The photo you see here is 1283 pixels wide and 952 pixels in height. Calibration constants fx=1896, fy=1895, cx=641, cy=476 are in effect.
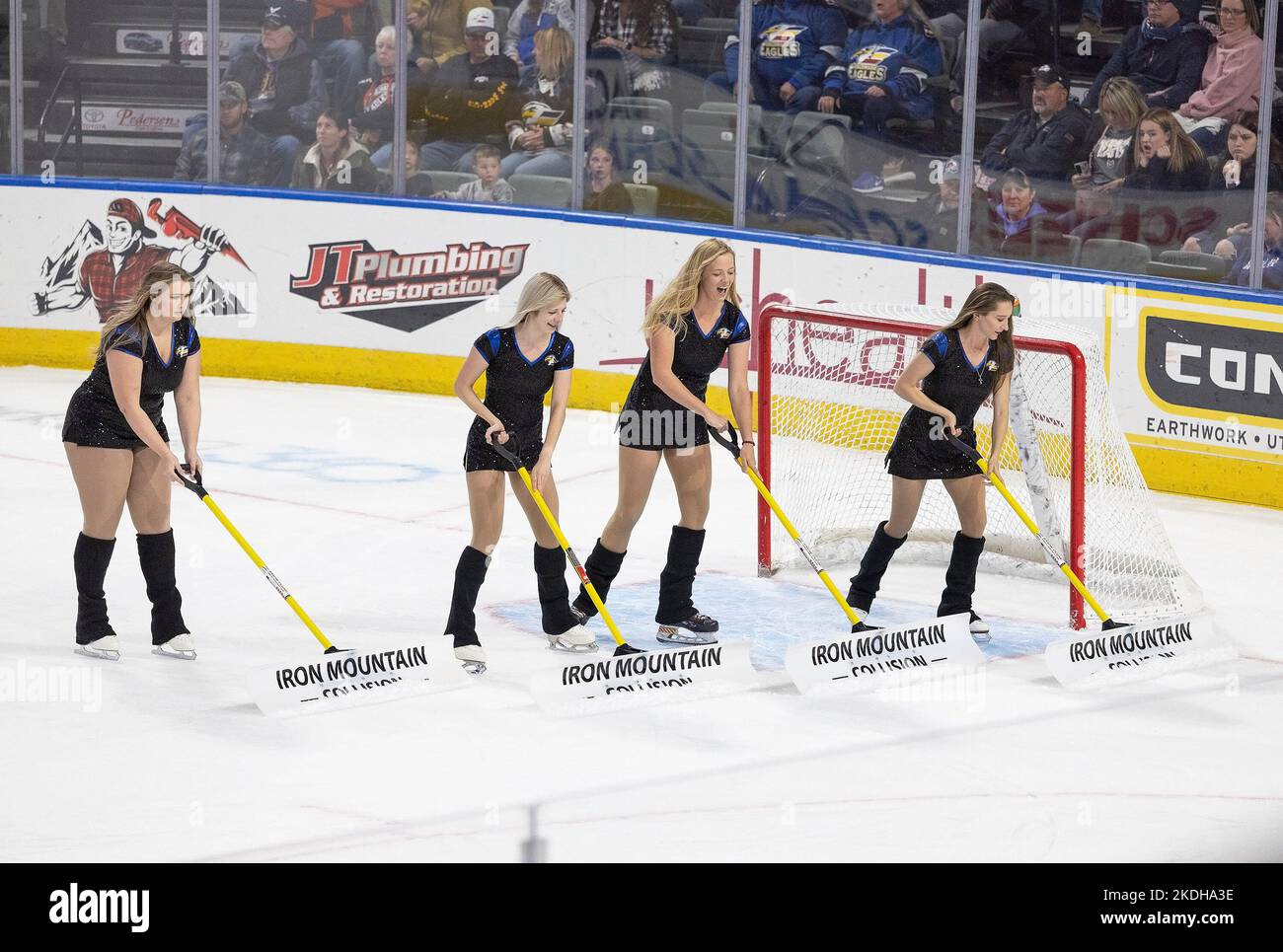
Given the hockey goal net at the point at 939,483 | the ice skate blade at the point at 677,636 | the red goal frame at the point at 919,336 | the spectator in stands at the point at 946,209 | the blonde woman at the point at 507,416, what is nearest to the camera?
the blonde woman at the point at 507,416

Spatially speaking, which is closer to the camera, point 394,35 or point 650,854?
point 650,854

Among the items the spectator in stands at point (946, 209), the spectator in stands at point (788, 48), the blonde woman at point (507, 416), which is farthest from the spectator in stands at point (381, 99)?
the blonde woman at point (507, 416)

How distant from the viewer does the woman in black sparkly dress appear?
6.16 meters

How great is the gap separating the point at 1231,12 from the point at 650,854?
5.71m

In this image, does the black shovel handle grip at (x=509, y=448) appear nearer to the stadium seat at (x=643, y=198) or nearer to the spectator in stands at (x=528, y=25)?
the stadium seat at (x=643, y=198)

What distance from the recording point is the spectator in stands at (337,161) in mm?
11266

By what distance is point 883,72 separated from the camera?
9.91 m

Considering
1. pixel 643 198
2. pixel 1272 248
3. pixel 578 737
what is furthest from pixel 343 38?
pixel 578 737

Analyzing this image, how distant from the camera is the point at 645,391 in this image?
6141mm

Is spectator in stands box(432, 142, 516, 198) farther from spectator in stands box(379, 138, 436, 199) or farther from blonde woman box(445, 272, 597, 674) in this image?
blonde woman box(445, 272, 597, 674)

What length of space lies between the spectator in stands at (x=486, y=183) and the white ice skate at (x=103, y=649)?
5.41 meters

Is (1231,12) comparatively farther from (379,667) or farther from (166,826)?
(166,826)

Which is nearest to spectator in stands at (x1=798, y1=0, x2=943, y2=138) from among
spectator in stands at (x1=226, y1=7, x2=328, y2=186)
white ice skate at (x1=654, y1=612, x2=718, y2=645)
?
spectator in stands at (x1=226, y1=7, x2=328, y2=186)
